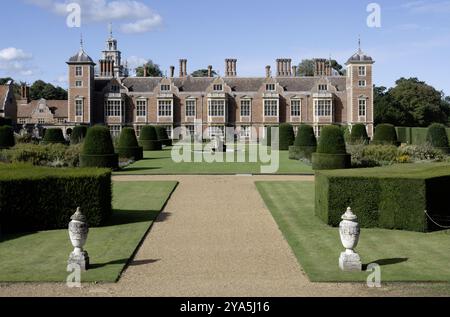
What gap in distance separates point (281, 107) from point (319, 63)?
6048mm

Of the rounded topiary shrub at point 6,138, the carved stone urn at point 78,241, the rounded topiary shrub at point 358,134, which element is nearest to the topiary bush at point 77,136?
the rounded topiary shrub at point 6,138

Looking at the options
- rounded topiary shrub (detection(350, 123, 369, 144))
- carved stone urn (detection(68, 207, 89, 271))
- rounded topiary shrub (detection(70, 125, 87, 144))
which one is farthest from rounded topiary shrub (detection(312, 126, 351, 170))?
rounded topiary shrub (detection(70, 125, 87, 144))

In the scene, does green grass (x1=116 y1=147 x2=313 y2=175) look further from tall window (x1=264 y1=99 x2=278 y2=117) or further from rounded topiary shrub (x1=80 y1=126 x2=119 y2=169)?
tall window (x1=264 y1=99 x2=278 y2=117)

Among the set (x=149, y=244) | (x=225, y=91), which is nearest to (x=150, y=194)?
(x=149, y=244)

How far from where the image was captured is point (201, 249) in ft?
29.7

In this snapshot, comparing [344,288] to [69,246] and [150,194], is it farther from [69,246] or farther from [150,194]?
[150,194]

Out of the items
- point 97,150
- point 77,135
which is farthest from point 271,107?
point 97,150

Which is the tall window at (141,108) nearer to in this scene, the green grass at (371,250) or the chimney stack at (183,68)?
the chimney stack at (183,68)

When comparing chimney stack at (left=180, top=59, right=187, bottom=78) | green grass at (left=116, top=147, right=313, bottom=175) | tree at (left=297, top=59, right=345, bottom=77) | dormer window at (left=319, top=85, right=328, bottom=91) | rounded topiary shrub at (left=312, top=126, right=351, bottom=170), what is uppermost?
tree at (left=297, top=59, right=345, bottom=77)

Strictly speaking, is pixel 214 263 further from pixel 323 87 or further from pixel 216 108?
pixel 323 87

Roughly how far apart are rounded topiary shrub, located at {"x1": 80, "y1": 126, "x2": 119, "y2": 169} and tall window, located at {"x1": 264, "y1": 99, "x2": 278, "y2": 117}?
31.1 metres

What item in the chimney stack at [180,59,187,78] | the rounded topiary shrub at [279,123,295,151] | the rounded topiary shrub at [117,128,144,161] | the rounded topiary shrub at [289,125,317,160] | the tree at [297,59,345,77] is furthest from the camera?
the tree at [297,59,345,77]

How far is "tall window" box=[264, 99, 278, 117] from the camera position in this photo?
50969mm
